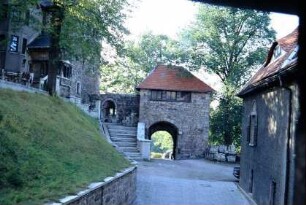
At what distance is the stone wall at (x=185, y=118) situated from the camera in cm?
3291

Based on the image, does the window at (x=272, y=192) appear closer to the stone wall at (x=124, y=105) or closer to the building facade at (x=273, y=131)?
the building facade at (x=273, y=131)

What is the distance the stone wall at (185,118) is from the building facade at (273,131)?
42.1 ft

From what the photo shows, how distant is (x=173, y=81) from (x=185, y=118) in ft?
10.8

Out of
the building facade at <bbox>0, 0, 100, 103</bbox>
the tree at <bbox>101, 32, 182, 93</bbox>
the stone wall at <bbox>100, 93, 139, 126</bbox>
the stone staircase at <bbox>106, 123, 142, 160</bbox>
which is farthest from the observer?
the tree at <bbox>101, 32, 182, 93</bbox>

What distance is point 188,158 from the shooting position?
3291cm

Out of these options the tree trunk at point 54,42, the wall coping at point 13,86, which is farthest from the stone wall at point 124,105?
the wall coping at point 13,86

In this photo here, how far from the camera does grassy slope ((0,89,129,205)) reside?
8.26 meters

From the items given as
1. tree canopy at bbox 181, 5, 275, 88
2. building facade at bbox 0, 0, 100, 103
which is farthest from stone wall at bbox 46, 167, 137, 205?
tree canopy at bbox 181, 5, 275, 88

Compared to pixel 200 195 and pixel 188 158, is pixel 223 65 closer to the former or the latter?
pixel 188 158

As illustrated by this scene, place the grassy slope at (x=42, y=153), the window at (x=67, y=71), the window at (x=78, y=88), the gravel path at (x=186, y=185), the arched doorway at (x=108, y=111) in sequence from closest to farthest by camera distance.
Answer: the grassy slope at (x=42, y=153) < the gravel path at (x=186, y=185) < the window at (x=67, y=71) < the arched doorway at (x=108, y=111) < the window at (x=78, y=88)

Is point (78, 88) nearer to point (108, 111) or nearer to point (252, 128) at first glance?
point (108, 111)

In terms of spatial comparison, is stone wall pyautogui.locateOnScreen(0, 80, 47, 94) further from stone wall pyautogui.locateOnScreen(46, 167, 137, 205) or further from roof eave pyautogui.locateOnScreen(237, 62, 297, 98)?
roof eave pyautogui.locateOnScreen(237, 62, 297, 98)

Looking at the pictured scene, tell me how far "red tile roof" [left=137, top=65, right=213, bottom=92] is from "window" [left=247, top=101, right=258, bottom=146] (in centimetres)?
Answer: 1425

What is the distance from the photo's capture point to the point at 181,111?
33.2m
